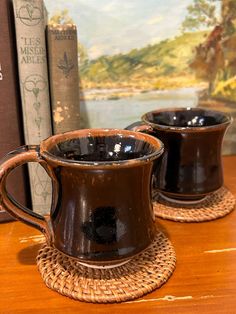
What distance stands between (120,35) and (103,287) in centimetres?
48

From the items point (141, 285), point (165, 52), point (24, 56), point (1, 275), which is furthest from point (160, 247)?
point (165, 52)

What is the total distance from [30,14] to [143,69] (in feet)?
0.96

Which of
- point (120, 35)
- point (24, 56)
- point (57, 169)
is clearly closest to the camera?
point (57, 169)

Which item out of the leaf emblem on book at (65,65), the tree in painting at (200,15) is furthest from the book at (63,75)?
the tree in painting at (200,15)

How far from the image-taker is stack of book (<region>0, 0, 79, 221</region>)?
544 mm

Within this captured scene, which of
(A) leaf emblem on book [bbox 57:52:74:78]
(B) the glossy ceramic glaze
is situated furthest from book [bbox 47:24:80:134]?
(B) the glossy ceramic glaze

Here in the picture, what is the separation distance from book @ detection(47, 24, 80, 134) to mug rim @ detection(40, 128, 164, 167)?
3.7 inches

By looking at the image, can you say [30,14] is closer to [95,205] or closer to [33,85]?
[33,85]

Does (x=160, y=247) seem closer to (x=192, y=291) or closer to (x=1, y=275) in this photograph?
(x=192, y=291)

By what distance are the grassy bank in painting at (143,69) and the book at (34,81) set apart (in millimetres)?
204

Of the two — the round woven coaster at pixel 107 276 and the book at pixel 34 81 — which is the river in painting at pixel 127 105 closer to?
the book at pixel 34 81

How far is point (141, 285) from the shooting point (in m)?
0.44

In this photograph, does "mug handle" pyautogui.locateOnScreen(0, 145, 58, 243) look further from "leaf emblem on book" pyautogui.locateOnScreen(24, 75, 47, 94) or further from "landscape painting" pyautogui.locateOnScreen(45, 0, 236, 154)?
"landscape painting" pyautogui.locateOnScreen(45, 0, 236, 154)

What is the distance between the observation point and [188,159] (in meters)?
0.58
